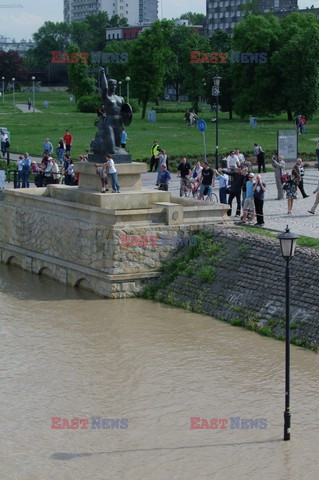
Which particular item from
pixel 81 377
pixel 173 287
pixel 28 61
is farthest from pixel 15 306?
pixel 28 61

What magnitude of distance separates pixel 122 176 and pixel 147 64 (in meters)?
56.8

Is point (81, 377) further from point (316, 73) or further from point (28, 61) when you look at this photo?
point (28, 61)

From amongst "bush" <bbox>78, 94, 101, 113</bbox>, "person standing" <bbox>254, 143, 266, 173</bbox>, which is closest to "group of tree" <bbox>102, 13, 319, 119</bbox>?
"bush" <bbox>78, 94, 101, 113</bbox>

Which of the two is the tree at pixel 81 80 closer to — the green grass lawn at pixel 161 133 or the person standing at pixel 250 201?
the green grass lawn at pixel 161 133

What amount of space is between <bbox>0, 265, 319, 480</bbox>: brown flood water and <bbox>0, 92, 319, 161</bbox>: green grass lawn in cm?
2238

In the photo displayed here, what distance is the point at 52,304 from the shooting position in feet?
80.7

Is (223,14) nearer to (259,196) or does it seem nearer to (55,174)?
(55,174)

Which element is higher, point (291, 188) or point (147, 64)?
point (147, 64)

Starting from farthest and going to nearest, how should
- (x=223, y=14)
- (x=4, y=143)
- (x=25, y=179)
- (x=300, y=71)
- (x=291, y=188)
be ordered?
(x=223, y=14)
(x=300, y=71)
(x=4, y=143)
(x=25, y=179)
(x=291, y=188)

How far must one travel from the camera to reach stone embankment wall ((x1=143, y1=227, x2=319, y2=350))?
21016mm

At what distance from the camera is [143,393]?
59.7 ft

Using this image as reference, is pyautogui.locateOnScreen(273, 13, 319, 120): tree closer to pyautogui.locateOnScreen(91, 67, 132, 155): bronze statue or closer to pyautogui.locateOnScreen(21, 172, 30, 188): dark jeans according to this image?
pyautogui.locateOnScreen(21, 172, 30, 188): dark jeans

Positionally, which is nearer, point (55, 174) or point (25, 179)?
point (55, 174)

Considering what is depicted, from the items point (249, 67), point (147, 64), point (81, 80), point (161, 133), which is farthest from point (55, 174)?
point (81, 80)
